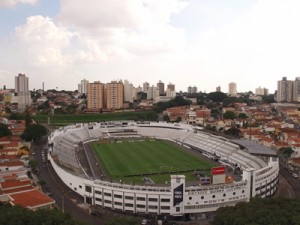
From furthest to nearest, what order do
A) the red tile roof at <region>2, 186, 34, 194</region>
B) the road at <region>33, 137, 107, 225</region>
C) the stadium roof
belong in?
the stadium roof → the red tile roof at <region>2, 186, 34, 194</region> → the road at <region>33, 137, 107, 225</region>

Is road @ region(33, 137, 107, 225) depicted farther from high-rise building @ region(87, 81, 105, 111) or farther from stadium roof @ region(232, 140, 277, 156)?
high-rise building @ region(87, 81, 105, 111)

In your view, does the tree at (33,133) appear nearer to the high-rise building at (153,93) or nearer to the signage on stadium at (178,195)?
the signage on stadium at (178,195)

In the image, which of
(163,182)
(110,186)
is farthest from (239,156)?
(110,186)

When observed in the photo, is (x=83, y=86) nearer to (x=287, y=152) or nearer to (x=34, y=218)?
(x=287, y=152)

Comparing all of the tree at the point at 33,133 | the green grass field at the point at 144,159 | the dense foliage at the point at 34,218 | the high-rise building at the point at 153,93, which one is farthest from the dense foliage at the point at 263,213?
the high-rise building at the point at 153,93

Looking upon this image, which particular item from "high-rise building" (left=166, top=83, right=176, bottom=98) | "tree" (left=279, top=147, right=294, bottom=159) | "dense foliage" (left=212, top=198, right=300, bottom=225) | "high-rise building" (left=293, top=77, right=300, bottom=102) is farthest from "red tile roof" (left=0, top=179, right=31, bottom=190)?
"high-rise building" (left=293, top=77, right=300, bottom=102)

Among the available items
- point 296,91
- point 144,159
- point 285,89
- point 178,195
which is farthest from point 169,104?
point 178,195

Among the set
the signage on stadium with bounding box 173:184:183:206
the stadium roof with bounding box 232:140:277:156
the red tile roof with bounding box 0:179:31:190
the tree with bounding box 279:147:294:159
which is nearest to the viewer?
the signage on stadium with bounding box 173:184:183:206
